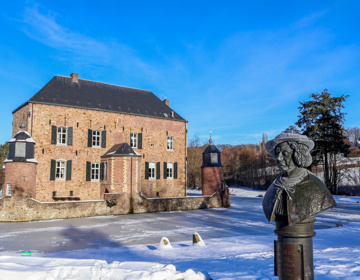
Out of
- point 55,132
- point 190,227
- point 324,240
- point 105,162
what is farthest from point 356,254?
point 55,132

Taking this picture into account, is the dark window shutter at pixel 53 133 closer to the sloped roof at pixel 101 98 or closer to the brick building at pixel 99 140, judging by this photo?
the brick building at pixel 99 140

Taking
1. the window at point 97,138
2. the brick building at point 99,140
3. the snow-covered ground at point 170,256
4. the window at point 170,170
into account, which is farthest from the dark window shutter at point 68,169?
the snow-covered ground at point 170,256

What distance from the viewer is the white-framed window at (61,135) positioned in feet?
68.0

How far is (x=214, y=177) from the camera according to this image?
22234 mm

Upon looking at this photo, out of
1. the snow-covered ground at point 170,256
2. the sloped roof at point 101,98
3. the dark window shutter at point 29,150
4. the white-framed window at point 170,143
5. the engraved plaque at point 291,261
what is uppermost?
the sloped roof at point 101,98

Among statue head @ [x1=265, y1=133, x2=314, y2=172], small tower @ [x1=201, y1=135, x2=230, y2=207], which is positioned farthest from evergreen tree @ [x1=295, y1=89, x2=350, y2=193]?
statue head @ [x1=265, y1=133, x2=314, y2=172]

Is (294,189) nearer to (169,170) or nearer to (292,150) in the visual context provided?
(292,150)

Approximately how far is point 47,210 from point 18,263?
35.5 feet

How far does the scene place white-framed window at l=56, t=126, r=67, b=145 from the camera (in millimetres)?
20728

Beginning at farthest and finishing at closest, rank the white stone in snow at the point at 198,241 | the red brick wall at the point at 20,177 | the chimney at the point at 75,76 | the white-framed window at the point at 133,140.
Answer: the white-framed window at the point at 133,140
the chimney at the point at 75,76
the red brick wall at the point at 20,177
the white stone in snow at the point at 198,241

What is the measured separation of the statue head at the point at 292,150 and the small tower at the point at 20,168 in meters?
16.0

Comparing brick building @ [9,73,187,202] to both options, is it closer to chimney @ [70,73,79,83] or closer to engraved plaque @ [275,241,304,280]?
chimney @ [70,73,79,83]

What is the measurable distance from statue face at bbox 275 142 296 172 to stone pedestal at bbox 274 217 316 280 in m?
0.61

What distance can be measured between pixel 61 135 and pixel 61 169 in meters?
2.43
